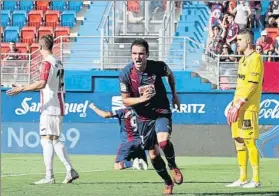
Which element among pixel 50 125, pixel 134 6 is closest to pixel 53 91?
pixel 50 125

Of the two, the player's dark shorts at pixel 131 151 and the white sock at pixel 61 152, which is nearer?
the white sock at pixel 61 152

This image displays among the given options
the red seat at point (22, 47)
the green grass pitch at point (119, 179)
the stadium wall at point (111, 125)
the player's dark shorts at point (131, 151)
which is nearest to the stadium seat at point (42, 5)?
the red seat at point (22, 47)

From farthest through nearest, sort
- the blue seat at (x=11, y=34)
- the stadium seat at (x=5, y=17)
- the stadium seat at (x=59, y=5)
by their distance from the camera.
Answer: the stadium seat at (x=59, y=5)
the stadium seat at (x=5, y=17)
the blue seat at (x=11, y=34)

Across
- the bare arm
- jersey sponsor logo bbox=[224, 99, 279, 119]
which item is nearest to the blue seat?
jersey sponsor logo bbox=[224, 99, 279, 119]

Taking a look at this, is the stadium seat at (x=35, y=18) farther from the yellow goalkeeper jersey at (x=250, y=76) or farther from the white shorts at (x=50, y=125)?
the yellow goalkeeper jersey at (x=250, y=76)

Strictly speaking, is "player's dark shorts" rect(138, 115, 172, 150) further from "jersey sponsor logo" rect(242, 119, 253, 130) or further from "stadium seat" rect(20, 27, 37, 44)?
"stadium seat" rect(20, 27, 37, 44)

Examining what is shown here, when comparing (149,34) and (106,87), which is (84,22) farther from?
(106,87)

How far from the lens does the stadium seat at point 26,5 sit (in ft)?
92.4

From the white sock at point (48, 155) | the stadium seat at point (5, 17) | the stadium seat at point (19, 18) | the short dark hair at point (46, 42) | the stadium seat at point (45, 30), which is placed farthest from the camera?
the stadium seat at point (5, 17)

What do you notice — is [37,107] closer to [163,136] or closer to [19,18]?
[19,18]

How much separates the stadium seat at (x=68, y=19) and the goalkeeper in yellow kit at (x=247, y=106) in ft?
50.1

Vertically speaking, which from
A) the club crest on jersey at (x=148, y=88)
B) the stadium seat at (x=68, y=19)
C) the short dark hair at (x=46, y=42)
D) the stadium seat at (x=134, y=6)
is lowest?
the club crest on jersey at (x=148, y=88)

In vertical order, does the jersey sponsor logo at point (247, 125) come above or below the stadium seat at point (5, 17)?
below

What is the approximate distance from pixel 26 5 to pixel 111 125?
791 cm
